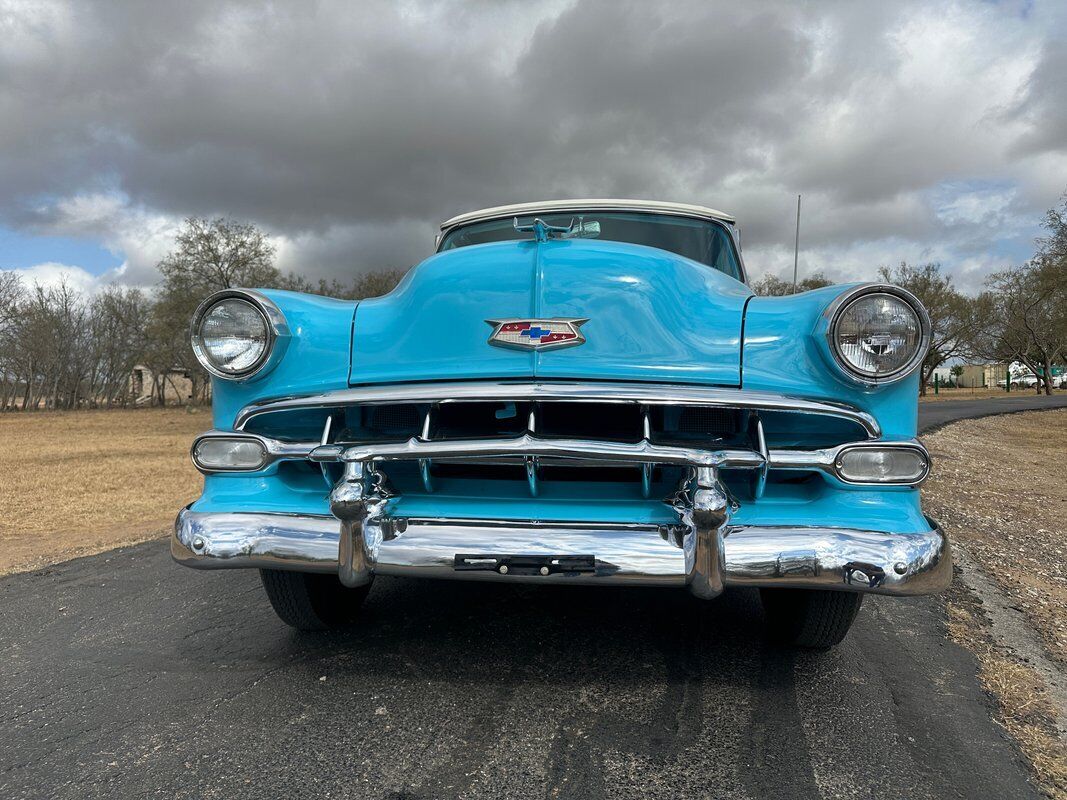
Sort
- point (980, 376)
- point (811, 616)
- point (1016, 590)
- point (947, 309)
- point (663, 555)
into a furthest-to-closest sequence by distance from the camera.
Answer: point (980, 376)
point (947, 309)
point (1016, 590)
point (811, 616)
point (663, 555)

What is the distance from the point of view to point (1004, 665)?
2336 millimetres

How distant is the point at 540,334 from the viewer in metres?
1.99

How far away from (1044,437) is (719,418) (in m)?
14.7

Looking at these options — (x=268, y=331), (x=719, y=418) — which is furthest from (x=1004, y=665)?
(x=268, y=331)

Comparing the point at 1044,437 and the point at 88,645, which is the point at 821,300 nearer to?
the point at 88,645

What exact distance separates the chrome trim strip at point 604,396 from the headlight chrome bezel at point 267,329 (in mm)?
261

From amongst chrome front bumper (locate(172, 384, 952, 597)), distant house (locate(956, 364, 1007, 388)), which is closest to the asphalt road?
chrome front bumper (locate(172, 384, 952, 597))

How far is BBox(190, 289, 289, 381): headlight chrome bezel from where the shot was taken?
82.7 inches

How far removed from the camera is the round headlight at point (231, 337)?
2129 millimetres

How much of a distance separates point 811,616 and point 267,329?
6.79 ft

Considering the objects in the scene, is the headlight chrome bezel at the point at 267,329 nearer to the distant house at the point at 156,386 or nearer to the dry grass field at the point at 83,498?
the dry grass field at the point at 83,498

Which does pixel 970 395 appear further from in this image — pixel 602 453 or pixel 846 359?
pixel 602 453

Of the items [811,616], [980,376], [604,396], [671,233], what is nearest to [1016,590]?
[811,616]

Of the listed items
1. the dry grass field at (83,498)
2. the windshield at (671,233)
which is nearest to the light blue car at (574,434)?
the windshield at (671,233)
